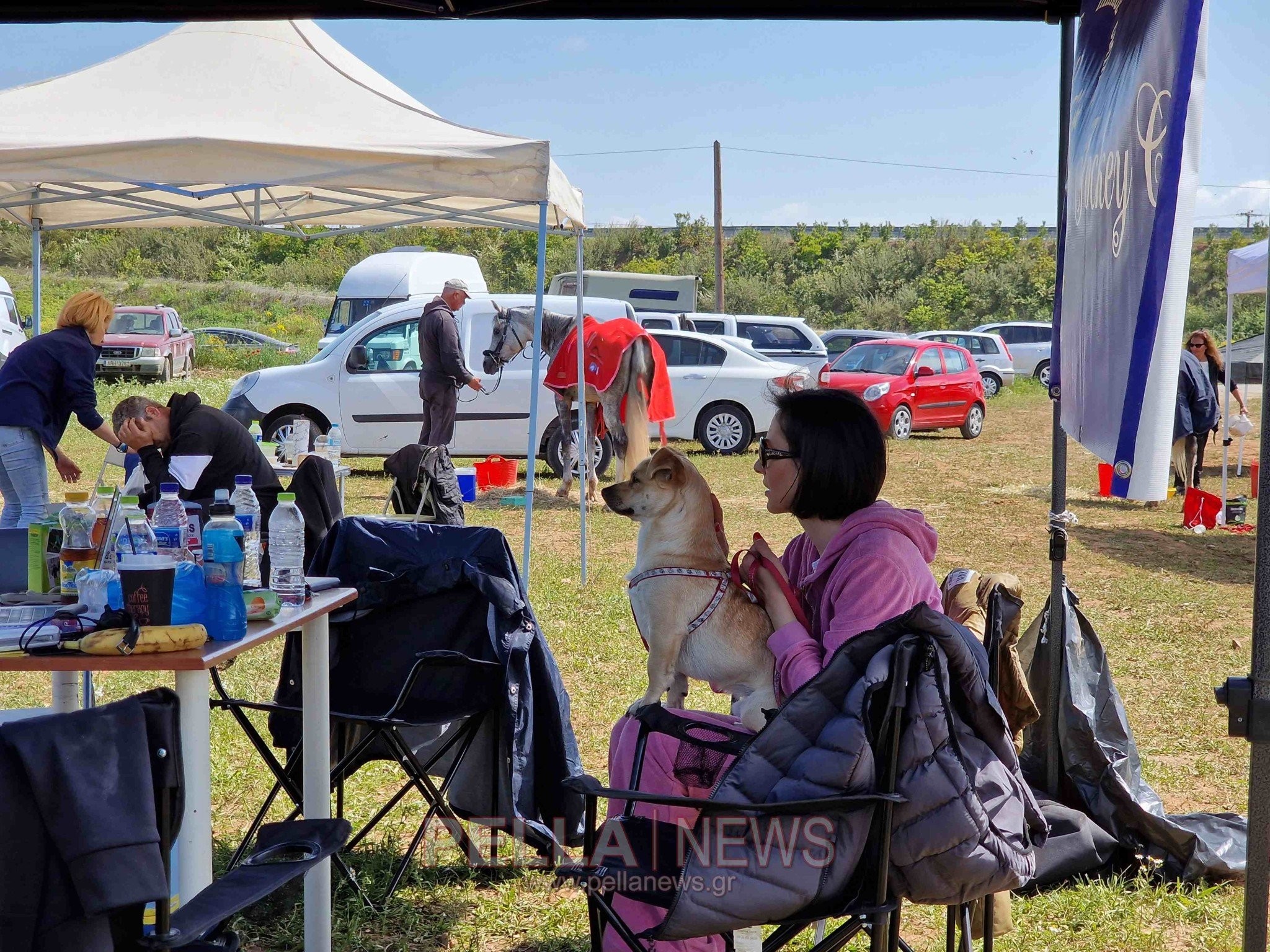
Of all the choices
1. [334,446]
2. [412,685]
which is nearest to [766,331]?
[334,446]

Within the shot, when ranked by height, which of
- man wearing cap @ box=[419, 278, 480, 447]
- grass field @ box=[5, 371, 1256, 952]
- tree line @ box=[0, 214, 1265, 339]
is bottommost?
grass field @ box=[5, 371, 1256, 952]

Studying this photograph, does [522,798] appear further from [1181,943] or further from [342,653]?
[1181,943]

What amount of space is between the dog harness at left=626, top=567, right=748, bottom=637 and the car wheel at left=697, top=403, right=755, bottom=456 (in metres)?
11.3

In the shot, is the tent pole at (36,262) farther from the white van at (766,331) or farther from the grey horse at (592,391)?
the white van at (766,331)

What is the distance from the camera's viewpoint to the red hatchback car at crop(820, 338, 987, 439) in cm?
1579

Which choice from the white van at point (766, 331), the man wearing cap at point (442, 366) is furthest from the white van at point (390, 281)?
the man wearing cap at point (442, 366)

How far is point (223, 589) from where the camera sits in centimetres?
232

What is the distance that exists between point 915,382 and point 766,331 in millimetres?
4543

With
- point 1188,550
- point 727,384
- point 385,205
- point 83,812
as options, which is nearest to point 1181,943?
point 83,812

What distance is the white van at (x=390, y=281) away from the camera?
17.0 m

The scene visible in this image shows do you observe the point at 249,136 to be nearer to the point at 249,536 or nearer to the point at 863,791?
the point at 249,536

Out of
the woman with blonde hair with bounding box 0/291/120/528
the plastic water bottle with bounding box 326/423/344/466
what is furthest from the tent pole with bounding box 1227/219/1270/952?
the plastic water bottle with bounding box 326/423/344/466

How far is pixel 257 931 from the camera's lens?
3.03 m

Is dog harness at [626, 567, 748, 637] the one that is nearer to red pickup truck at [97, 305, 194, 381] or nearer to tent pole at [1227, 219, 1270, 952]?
tent pole at [1227, 219, 1270, 952]
